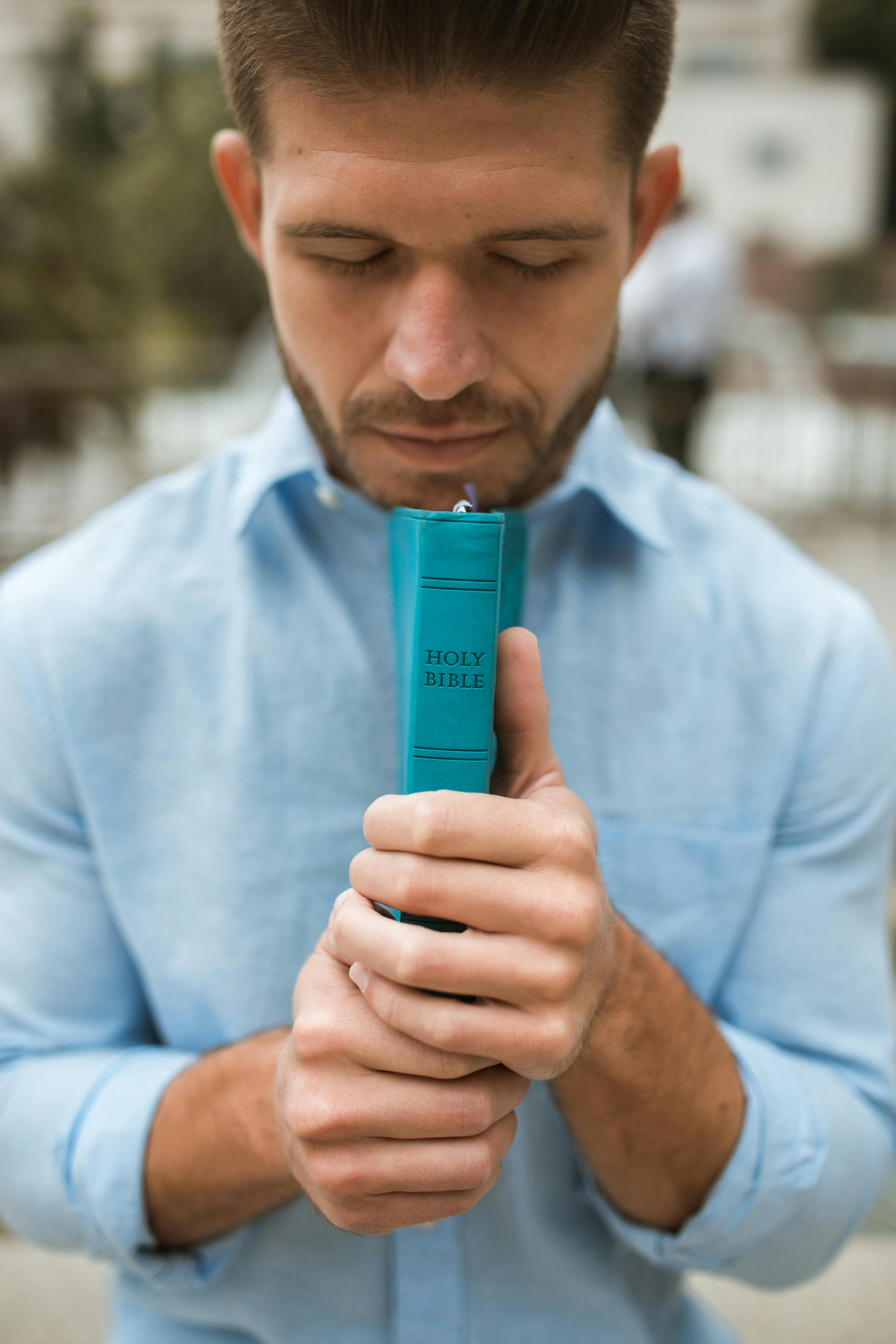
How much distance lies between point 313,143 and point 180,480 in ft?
1.63

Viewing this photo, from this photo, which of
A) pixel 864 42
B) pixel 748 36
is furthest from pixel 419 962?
pixel 748 36

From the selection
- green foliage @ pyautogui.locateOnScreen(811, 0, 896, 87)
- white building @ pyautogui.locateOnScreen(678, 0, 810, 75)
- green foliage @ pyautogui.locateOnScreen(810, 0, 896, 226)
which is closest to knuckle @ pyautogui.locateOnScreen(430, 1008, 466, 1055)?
green foliage @ pyautogui.locateOnScreen(810, 0, 896, 226)

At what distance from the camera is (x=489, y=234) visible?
93 cm

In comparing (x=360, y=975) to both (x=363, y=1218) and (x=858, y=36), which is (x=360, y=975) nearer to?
(x=363, y=1218)

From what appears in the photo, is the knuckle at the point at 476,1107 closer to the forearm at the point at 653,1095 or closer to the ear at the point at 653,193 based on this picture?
the forearm at the point at 653,1095

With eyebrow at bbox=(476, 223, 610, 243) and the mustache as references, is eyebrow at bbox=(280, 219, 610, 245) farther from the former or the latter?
the mustache

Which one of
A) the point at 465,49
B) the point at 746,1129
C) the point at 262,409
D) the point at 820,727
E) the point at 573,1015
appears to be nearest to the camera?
the point at 573,1015

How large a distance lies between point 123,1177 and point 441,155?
980mm

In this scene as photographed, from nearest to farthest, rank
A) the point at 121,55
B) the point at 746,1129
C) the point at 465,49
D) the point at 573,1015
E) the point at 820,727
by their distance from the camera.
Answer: the point at 573,1015 < the point at 465,49 < the point at 746,1129 < the point at 820,727 < the point at 121,55

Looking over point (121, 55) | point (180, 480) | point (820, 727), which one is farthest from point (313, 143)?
point (121, 55)

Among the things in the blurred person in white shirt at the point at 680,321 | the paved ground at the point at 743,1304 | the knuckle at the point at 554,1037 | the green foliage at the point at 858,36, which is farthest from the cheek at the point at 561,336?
the green foliage at the point at 858,36

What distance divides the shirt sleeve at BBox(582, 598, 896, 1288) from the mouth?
497mm

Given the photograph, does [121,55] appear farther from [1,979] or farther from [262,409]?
[1,979]

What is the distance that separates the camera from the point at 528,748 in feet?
2.63
